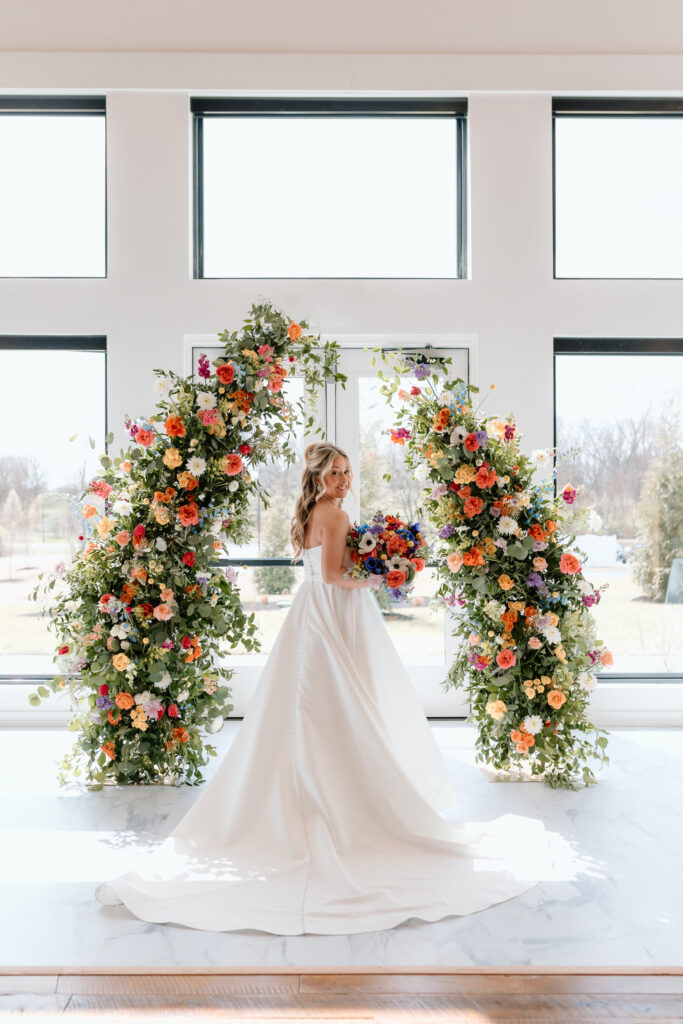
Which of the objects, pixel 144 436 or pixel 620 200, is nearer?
pixel 144 436

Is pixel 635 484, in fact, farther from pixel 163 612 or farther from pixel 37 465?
pixel 37 465

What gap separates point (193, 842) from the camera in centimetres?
277

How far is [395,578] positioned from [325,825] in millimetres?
994

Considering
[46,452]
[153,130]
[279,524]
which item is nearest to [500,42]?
[153,130]

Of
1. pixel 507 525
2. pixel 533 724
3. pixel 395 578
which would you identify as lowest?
pixel 533 724

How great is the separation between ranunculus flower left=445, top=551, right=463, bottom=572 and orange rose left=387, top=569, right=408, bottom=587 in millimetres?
470

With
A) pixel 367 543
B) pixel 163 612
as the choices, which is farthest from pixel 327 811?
pixel 163 612

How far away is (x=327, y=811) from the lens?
107 inches

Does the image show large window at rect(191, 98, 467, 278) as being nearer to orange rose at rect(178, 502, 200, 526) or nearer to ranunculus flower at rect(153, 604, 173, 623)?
orange rose at rect(178, 502, 200, 526)

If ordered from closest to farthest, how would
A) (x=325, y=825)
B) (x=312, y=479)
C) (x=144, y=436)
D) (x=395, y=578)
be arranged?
(x=325, y=825) < (x=395, y=578) < (x=312, y=479) < (x=144, y=436)

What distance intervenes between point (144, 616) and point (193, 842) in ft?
3.45

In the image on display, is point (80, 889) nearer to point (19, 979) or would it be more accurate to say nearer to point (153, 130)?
point (19, 979)

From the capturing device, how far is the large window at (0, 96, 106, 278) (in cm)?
474

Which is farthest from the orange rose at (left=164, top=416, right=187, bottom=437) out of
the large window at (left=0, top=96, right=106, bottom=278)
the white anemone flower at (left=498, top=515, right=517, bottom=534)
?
the large window at (left=0, top=96, right=106, bottom=278)
